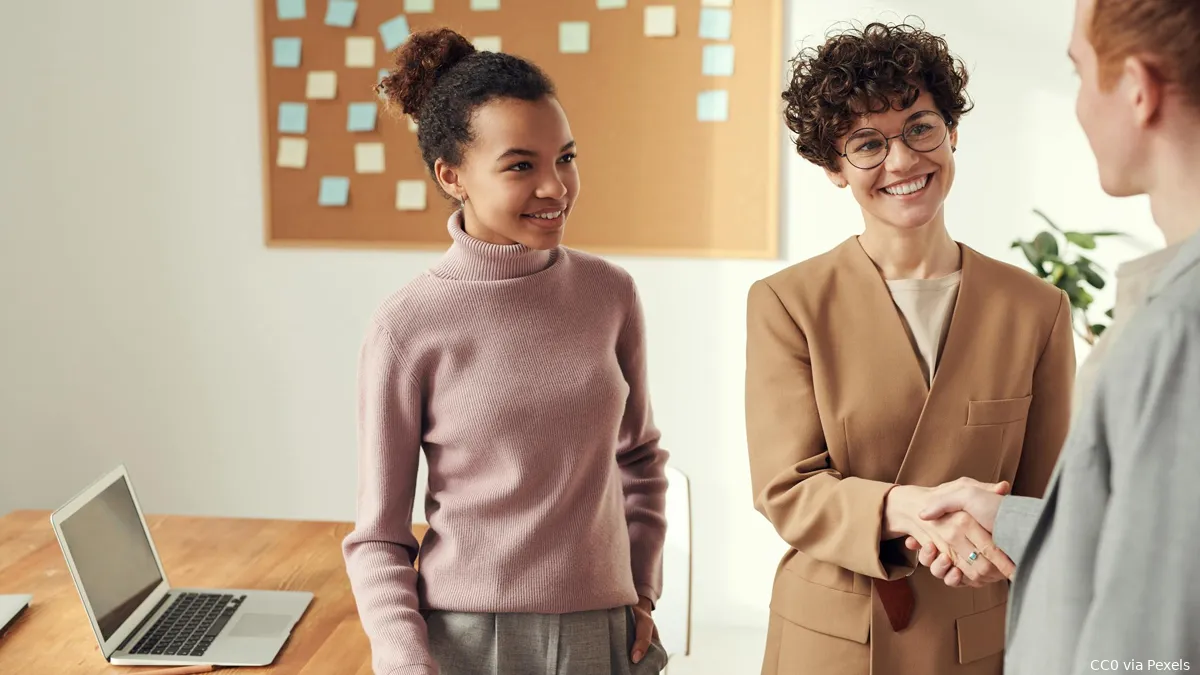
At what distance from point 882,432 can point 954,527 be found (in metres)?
0.17

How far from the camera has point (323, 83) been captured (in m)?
3.29

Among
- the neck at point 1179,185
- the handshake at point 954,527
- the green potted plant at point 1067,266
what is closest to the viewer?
the neck at point 1179,185

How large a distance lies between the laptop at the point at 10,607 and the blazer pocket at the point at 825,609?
1261 mm

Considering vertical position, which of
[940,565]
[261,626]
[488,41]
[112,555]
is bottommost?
[261,626]

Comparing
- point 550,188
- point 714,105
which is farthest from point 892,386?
point 714,105

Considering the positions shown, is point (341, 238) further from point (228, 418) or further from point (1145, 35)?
point (1145, 35)

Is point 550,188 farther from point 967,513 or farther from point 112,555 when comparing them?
point 112,555

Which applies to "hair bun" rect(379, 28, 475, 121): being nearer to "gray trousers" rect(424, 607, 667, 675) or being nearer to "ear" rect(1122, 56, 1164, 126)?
"gray trousers" rect(424, 607, 667, 675)

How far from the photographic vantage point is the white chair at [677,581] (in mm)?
2170

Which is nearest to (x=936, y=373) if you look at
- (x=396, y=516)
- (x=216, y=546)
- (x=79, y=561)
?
(x=396, y=516)

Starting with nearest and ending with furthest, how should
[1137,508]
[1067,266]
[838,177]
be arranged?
[1137,508], [838,177], [1067,266]

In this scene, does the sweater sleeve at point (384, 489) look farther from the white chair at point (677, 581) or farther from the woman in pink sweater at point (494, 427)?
the white chair at point (677, 581)

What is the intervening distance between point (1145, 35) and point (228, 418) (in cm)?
315

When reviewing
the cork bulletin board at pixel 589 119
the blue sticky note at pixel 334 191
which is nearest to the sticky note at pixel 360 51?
the cork bulletin board at pixel 589 119
